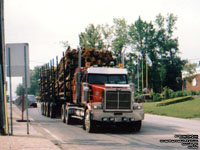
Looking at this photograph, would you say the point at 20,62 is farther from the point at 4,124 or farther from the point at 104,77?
the point at 104,77

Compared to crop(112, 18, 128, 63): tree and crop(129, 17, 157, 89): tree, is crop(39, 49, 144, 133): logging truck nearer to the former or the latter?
crop(112, 18, 128, 63): tree

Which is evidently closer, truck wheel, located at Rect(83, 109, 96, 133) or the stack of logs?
truck wheel, located at Rect(83, 109, 96, 133)

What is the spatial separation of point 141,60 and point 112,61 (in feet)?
254

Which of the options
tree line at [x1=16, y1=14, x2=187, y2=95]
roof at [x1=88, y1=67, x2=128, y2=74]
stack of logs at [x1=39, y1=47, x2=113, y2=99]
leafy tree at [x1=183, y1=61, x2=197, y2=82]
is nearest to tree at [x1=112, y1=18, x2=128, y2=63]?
tree line at [x1=16, y1=14, x2=187, y2=95]

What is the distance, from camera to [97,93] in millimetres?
16188

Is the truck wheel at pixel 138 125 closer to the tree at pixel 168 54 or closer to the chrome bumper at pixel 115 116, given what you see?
the chrome bumper at pixel 115 116

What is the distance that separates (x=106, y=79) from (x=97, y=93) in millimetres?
1294

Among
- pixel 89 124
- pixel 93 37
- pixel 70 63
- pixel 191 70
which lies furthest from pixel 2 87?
pixel 93 37

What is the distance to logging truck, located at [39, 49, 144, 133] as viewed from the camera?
15.4 m

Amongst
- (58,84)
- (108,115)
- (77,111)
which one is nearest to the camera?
(108,115)

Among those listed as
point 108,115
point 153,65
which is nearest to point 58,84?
point 108,115

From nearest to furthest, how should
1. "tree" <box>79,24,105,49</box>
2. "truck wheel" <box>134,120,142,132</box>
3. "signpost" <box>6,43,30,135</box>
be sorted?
"signpost" <box>6,43,30,135</box>, "truck wheel" <box>134,120,142,132</box>, "tree" <box>79,24,105,49</box>

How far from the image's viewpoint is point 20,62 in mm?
13523

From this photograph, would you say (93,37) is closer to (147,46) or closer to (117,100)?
(147,46)
